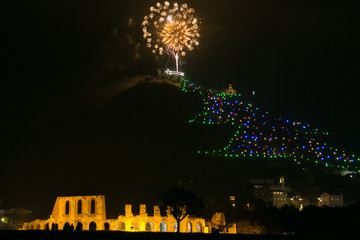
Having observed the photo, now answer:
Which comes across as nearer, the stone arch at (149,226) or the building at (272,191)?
the stone arch at (149,226)

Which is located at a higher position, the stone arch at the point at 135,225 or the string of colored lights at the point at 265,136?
the string of colored lights at the point at 265,136

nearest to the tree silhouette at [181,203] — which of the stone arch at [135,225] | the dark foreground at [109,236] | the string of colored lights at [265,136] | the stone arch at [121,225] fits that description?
the stone arch at [135,225]

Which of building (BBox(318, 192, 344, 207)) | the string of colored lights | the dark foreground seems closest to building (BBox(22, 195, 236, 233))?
the dark foreground

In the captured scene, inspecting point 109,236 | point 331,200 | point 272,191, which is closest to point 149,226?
point 109,236

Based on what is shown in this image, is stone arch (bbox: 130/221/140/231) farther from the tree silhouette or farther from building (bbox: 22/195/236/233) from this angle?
the tree silhouette

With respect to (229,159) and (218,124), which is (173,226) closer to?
(229,159)

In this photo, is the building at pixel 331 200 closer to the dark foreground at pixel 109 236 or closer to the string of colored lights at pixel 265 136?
the string of colored lights at pixel 265 136
